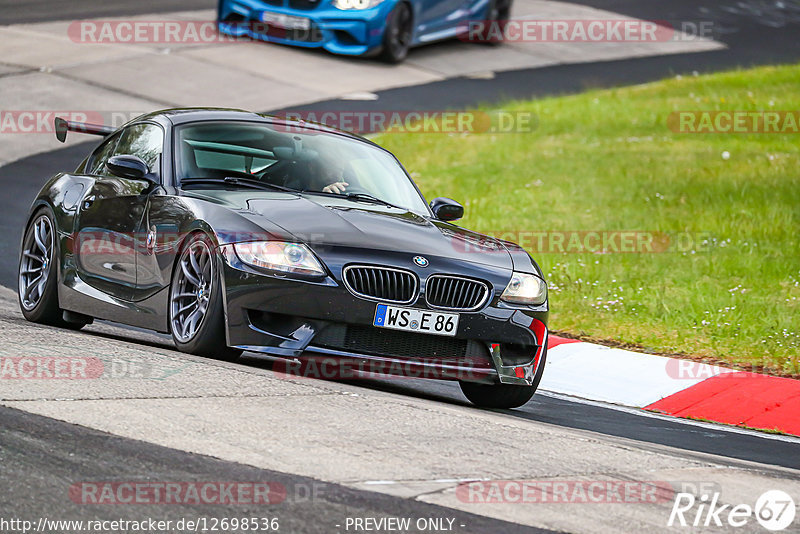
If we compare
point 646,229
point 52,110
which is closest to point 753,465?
point 646,229

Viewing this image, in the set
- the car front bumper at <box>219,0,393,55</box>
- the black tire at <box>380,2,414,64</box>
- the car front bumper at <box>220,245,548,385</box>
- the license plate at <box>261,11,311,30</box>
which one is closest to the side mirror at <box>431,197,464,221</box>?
the car front bumper at <box>220,245,548,385</box>

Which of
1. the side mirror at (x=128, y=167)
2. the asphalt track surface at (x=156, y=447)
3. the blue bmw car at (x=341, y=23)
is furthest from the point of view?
the blue bmw car at (x=341, y=23)

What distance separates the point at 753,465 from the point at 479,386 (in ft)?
5.84

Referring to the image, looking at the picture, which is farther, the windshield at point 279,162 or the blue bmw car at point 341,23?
the blue bmw car at point 341,23

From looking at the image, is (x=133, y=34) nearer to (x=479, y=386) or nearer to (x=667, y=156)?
(x=667, y=156)

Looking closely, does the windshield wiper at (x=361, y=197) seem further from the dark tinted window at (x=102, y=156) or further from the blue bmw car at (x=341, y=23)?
the blue bmw car at (x=341, y=23)

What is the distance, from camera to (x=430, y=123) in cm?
1884

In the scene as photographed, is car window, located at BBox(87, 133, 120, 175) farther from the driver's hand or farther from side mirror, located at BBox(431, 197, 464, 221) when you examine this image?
side mirror, located at BBox(431, 197, 464, 221)

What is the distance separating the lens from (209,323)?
692 cm

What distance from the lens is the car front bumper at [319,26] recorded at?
68.6 feet

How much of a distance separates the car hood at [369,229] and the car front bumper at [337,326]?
141 mm

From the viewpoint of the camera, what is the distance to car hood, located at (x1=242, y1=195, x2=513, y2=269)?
6953 millimetres

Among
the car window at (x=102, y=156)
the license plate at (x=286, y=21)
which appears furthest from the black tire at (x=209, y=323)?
the license plate at (x=286, y=21)

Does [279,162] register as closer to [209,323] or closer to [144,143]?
[144,143]
